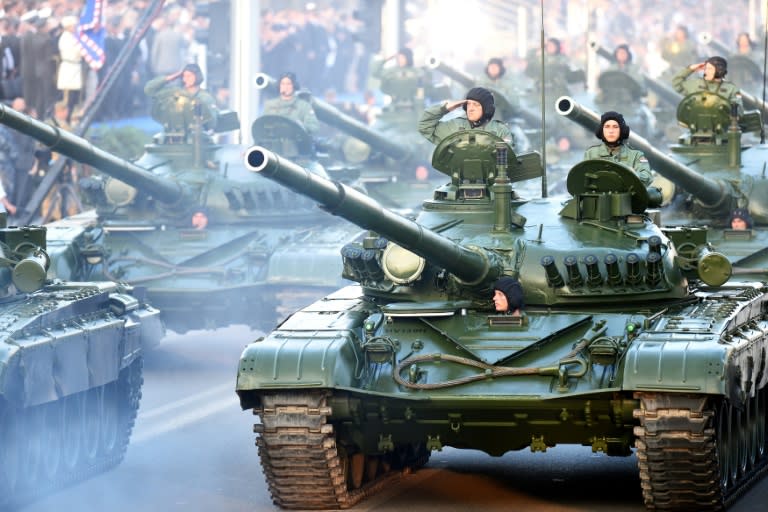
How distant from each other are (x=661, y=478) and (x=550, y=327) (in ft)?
5.88

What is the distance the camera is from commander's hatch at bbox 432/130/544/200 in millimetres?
20812

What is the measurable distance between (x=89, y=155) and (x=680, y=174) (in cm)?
631

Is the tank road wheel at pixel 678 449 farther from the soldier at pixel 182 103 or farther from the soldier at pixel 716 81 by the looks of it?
the soldier at pixel 182 103

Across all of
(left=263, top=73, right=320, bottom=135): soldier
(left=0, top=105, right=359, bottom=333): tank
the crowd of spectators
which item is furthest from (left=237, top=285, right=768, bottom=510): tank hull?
the crowd of spectators

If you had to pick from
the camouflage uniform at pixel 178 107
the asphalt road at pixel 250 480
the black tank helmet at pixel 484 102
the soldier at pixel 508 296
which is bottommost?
the asphalt road at pixel 250 480

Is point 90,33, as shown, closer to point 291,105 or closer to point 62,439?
point 291,105

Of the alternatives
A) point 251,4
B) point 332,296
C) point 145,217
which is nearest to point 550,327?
point 332,296

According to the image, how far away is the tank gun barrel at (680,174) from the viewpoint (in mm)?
24469

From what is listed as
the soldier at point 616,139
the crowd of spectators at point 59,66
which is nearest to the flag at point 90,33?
the crowd of spectators at point 59,66

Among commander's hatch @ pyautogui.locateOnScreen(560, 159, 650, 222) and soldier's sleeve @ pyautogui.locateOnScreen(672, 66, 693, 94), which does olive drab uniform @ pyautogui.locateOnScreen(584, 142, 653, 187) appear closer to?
commander's hatch @ pyautogui.locateOnScreen(560, 159, 650, 222)

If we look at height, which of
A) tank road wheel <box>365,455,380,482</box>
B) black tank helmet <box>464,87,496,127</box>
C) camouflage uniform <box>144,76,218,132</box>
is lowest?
tank road wheel <box>365,455,380,482</box>

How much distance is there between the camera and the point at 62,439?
69.0 ft

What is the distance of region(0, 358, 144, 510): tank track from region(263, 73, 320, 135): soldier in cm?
896

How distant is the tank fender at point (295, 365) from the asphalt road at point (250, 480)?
127 cm
